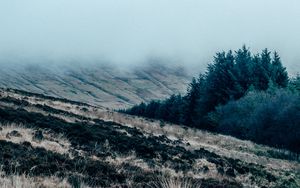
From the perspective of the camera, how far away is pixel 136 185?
1295cm

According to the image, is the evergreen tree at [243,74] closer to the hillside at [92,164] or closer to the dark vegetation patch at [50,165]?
the hillside at [92,164]

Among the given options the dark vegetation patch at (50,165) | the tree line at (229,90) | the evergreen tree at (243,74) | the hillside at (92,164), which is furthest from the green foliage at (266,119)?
the dark vegetation patch at (50,165)

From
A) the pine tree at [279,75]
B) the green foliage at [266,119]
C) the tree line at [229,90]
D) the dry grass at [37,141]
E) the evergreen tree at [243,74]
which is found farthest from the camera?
the pine tree at [279,75]

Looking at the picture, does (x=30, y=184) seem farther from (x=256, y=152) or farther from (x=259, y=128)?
(x=259, y=128)

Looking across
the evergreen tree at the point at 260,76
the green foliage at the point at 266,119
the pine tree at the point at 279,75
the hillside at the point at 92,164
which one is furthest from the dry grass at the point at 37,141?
the pine tree at the point at 279,75

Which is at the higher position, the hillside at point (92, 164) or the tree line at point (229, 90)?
the tree line at point (229, 90)

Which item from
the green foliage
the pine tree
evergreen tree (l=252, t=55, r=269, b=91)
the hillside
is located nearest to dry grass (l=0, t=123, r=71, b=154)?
the hillside

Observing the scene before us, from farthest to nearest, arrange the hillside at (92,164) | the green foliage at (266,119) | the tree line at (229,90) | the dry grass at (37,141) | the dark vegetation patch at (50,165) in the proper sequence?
1. the tree line at (229,90)
2. the green foliage at (266,119)
3. the dry grass at (37,141)
4. the dark vegetation patch at (50,165)
5. the hillside at (92,164)

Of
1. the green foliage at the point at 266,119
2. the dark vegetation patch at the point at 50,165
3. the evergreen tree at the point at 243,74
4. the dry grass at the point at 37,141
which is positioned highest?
the evergreen tree at the point at 243,74

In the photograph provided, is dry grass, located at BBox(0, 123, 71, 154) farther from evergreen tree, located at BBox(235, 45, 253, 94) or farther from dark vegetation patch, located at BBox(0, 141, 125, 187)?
evergreen tree, located at BBox(235, 45, 253, 94)

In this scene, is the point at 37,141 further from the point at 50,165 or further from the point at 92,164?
the point at 50,165

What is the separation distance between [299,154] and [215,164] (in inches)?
809

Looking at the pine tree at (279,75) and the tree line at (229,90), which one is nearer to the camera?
the tree line at (229,90)

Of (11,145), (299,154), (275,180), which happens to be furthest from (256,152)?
(11,145)
